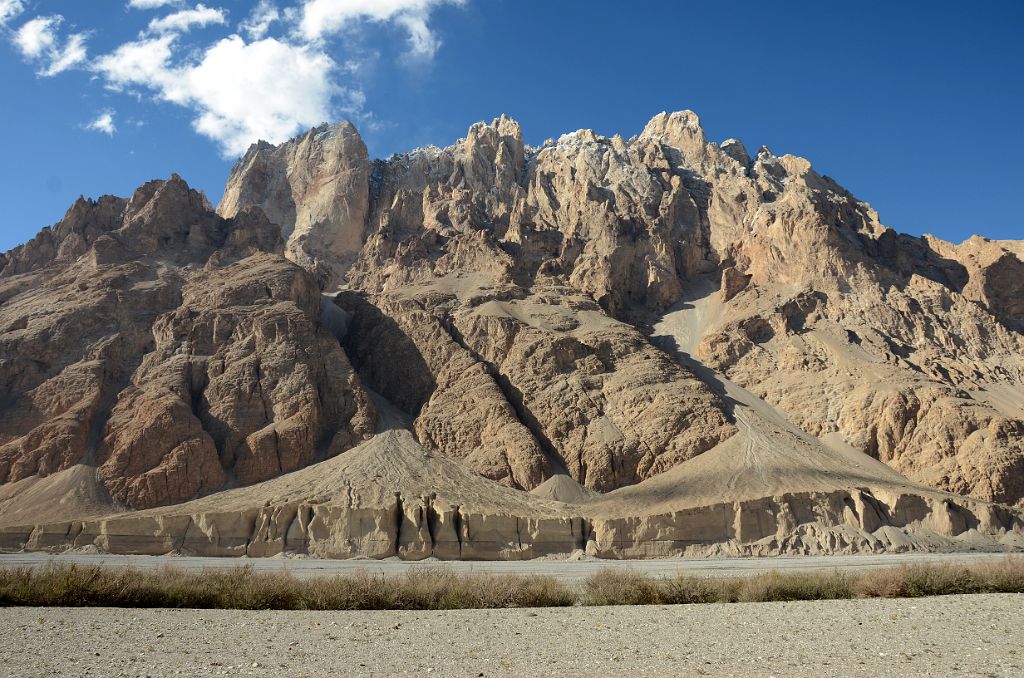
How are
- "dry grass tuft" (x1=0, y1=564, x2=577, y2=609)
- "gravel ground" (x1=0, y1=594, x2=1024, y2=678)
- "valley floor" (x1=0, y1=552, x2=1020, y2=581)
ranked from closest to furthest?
1. "gravel ground" (x1=0, y1=594, x2=1024, y2=678)
2. "dry grass tuft" (x1=0, y1=564, x2=577, y2=609)
3. "valley floor" (x1=0, y1=552, x2=1020, y2=581)

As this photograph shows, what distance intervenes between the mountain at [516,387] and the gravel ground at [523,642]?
3047 cm

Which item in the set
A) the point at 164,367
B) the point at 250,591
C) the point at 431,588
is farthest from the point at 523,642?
the point at 164,367

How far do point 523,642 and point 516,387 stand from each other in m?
53.1

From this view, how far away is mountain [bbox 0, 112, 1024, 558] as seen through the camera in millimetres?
50156

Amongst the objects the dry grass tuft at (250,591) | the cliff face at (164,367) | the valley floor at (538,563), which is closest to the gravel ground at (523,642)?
the dry grass tuft at (250,591)

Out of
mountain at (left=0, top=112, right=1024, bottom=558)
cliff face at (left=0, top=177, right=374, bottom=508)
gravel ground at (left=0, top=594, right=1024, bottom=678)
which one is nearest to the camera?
gravel ground at (left=0, top=594, right=1024, bottom=678)

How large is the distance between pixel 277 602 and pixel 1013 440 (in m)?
58.0

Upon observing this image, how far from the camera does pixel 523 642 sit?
14.7m

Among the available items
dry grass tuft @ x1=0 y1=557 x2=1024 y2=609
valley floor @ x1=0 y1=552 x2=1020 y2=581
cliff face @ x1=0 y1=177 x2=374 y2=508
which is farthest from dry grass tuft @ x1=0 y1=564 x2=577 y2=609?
cliff face @ x1=0 y1=177 x2=374 y2=508

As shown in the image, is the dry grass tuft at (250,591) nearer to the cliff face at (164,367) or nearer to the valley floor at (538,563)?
the valley floor at (538,563)

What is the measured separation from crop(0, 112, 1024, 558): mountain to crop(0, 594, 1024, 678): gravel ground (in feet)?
100.0

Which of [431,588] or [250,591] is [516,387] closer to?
[431,588]

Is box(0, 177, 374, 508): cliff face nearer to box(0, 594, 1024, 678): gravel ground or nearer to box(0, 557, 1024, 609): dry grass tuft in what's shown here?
box(0, 557, 1024, 609): dry grass tuft

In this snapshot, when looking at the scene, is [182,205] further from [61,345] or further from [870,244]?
[870,244]
